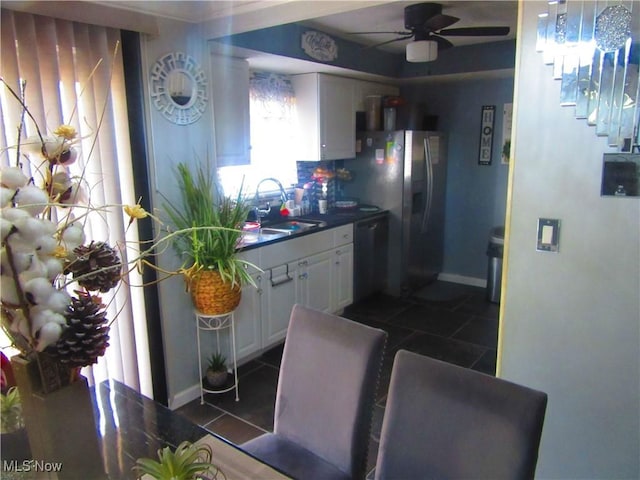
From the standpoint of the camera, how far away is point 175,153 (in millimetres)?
2578

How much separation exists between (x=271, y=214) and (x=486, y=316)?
2.10 metres

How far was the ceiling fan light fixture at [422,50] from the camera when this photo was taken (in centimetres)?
315

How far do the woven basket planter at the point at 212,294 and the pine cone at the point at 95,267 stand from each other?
157cm

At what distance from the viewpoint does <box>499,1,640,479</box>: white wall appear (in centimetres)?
173

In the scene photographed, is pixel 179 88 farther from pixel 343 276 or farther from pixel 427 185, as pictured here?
pixel 427 185

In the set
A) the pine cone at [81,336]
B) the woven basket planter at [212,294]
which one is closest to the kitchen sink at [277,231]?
the woven basket planter at [212,294]

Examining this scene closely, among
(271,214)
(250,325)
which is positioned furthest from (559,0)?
(271,214)

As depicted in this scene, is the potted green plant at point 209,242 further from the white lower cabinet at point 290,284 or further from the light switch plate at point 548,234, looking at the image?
the light switch plate at point 548,234

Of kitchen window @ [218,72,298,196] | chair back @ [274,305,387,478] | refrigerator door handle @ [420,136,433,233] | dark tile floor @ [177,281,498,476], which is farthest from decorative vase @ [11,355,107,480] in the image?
refrigerator door handle @ [420,136,433,233]

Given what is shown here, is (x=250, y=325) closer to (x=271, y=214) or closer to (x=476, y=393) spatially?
(x=271, y=214)

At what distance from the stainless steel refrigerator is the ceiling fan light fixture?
3.51 feet

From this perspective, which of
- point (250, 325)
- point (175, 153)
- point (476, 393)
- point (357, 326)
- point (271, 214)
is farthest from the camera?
point (271, 214)

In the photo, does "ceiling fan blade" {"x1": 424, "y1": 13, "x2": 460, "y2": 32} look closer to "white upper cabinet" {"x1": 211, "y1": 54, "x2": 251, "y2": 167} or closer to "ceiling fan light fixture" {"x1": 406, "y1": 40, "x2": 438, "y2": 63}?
"ceiling fan light fixture" {"x1": 406, "y1": 40, "x2": 438, "y2": 63}

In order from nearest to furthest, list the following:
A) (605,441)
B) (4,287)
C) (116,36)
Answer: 1. (4,287)
2. (605,441)
3. (116,36)
